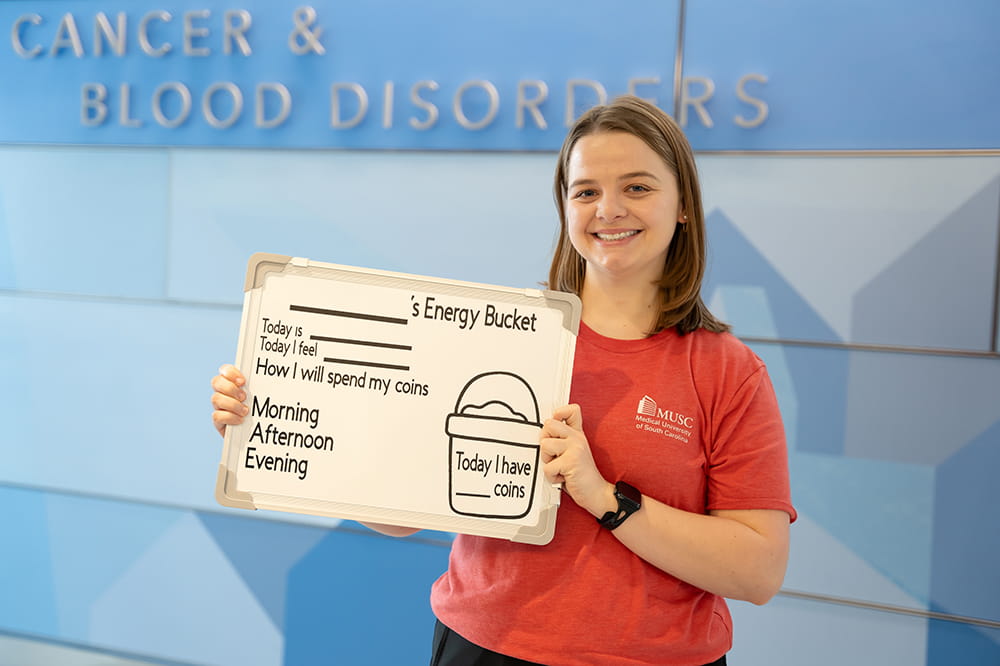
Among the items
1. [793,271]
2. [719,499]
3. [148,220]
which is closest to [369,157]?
[148,220]

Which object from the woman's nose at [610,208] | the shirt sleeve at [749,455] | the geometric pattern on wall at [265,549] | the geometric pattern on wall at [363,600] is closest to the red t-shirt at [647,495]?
the shirt sleeve at [749,455]

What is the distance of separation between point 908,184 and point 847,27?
1.48ft

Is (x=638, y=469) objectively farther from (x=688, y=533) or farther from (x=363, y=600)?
(x=363, y=600)

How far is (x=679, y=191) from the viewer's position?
1357 mm

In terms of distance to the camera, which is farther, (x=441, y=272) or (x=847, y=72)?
(x=441, y=272)

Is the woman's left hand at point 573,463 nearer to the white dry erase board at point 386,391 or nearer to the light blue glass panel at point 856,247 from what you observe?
the white dry erase board at point 386,391

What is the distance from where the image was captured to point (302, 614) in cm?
264

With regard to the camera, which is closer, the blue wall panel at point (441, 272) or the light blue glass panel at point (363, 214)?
the blue wall panel at point (441, 272)

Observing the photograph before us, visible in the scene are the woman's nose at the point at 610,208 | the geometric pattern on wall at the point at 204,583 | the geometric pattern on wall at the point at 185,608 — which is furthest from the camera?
the geometric pattern on wall at the point at 185,608

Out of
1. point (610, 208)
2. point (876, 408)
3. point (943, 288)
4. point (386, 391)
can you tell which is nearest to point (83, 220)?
point (386, 391)

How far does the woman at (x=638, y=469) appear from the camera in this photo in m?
1.21

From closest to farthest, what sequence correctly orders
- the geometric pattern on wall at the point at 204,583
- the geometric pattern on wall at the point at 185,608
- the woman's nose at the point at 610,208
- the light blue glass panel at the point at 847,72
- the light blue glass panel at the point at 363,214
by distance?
1. the woman's nose at the point at 610,208
2. the light blue glass panel at the point at 847,72
3. the light blue glass panel at the point at 363,214
4. the geometric pattern on wall at the point at 204,583
5. the geometric pattern on wall at the point at 185,608

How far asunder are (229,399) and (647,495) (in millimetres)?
709

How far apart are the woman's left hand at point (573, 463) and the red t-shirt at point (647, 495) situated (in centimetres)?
6
